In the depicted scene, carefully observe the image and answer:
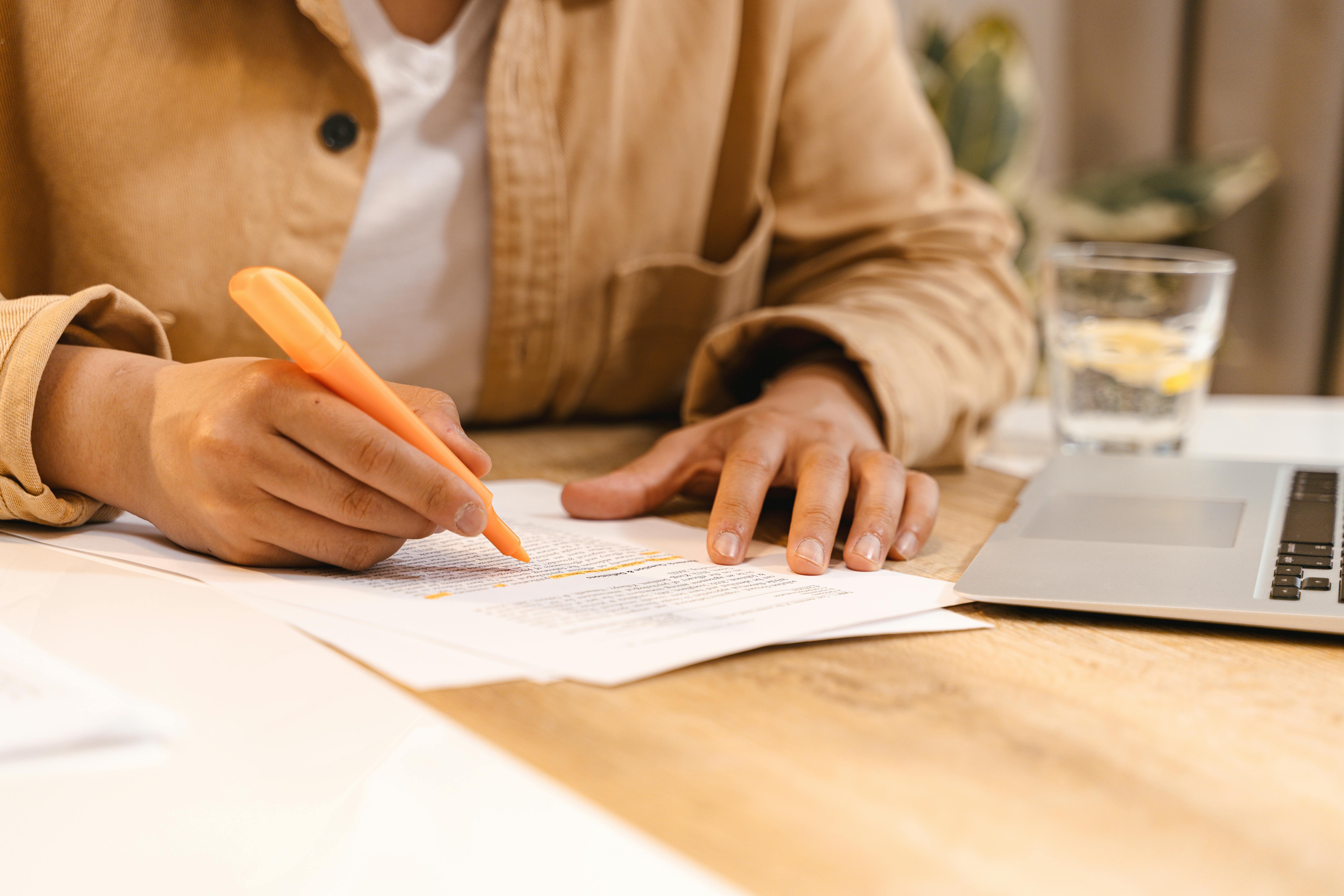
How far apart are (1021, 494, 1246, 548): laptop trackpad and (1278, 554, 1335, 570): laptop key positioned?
0.02 m

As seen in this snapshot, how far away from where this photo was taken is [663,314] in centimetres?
82

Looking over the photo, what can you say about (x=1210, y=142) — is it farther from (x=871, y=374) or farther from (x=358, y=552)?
(x=358, y=552)

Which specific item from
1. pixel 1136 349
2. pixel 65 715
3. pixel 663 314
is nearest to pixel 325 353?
pixel 65 715

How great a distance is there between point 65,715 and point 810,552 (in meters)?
0.27

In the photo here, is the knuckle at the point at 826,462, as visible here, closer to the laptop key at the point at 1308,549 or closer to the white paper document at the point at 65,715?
the laptop key at the point at 1308,549

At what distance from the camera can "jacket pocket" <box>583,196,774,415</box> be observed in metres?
0.79

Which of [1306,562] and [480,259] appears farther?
[480,259]

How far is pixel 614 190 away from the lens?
76cm

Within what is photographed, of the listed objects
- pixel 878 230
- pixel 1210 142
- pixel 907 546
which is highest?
pixel 1210 142

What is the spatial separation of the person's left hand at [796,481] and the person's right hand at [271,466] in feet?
0.40

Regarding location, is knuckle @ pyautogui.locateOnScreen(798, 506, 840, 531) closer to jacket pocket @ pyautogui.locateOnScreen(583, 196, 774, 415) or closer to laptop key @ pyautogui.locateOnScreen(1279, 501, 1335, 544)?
laptop key @ pyautogui.locateOnScreen(1279, 501, 1335, 544)

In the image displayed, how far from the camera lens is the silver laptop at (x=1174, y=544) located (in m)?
0.38

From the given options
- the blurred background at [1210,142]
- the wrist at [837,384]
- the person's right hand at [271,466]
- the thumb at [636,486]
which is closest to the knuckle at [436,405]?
the person's right hand at [271,466]

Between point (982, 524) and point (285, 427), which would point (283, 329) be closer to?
point (285, 427)
